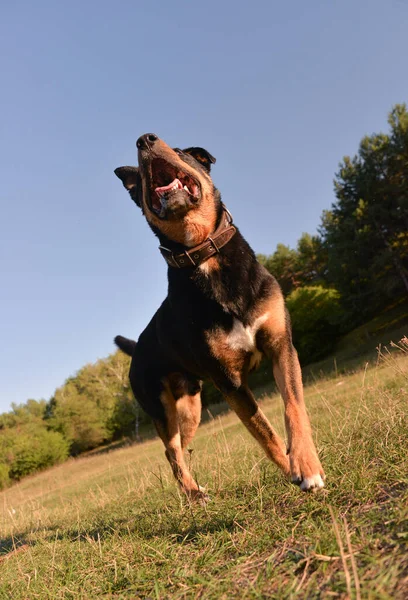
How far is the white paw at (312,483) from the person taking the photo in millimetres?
2912

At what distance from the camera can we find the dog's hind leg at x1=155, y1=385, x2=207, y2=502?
5.46 meters

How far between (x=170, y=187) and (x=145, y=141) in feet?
1.93

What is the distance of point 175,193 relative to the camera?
4.41 metres

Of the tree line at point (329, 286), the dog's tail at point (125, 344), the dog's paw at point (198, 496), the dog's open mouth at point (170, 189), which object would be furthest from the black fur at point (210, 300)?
the tree line at point (329, 286)

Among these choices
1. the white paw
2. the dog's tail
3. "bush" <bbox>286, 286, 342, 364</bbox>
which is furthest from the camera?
"bush" <bbox>286, 286, 342, 364</bbox>

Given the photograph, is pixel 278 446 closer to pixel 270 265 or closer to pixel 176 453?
pixel 176 453

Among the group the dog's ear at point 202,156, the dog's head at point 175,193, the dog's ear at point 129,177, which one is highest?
the dog's ear at point 129,177

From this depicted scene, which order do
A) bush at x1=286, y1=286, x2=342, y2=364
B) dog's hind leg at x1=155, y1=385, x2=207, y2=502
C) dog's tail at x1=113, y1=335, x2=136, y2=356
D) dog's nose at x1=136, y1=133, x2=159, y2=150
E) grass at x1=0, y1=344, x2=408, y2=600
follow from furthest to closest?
bush at x1=286, y1=286, x2=342, y2=364 → dog's tail at x1=113, y1=335, x2=136, y2=356 → dog's hind leg at x1=155, y1=385, x2=207, y2=502 → dog's nose at x1=136, y1=133, x2=159, y2=150 → grass at x1=0, y1=344, x2=408, y2=600

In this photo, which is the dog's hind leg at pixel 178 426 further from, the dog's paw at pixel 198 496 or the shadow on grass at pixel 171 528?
the shadow on grass at pixel 171 528

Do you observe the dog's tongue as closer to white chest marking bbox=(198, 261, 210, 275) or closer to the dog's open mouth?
the dog's open mouth

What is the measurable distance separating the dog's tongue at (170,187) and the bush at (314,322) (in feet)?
164

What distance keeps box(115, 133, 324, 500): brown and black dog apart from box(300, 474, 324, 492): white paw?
263mm

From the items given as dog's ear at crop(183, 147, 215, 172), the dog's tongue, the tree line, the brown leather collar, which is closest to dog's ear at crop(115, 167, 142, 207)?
dog's ear at crop(183, 147, 215, 172)

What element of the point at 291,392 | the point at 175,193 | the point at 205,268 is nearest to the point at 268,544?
the point at 291,392
